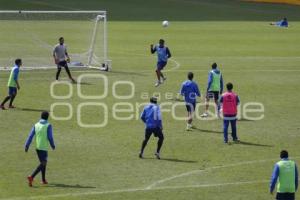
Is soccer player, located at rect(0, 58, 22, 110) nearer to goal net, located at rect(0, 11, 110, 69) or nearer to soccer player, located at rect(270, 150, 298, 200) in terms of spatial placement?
goal net, located at rect(0, 11, 110, 69)

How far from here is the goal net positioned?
44.3m

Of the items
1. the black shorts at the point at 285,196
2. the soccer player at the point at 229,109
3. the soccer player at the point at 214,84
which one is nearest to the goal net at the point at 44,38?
the soccer player at the point at 214,84

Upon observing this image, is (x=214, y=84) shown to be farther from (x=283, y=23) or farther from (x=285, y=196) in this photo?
(x=283, y=23)

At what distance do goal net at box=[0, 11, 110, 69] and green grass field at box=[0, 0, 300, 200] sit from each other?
191mm

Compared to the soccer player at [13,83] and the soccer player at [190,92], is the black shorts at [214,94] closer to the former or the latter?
the soccer player at [190,92]

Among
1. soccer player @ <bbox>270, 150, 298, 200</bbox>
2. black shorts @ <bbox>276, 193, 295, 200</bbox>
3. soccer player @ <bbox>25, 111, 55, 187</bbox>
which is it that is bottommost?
black shorts @ <bbox>276, 193, 295, 200</bbox>

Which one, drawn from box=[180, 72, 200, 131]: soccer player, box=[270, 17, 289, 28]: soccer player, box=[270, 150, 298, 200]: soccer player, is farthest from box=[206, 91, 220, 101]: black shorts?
box=[270, 17, 289, 28]: soccer player

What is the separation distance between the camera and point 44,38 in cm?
4534

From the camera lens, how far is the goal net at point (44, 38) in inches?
1743

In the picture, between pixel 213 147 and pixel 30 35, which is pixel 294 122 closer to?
pixel 213 147

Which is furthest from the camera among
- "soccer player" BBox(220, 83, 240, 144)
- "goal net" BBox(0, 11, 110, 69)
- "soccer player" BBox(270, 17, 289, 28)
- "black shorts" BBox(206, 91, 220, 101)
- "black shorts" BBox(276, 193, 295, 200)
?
"soccer player" BBox(270, 17, 289, 28)

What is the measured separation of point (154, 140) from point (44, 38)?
18995mm

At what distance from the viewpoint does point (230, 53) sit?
52312 millimetres

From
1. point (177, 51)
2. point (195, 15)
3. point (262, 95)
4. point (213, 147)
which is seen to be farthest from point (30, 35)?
point (195, 15)
